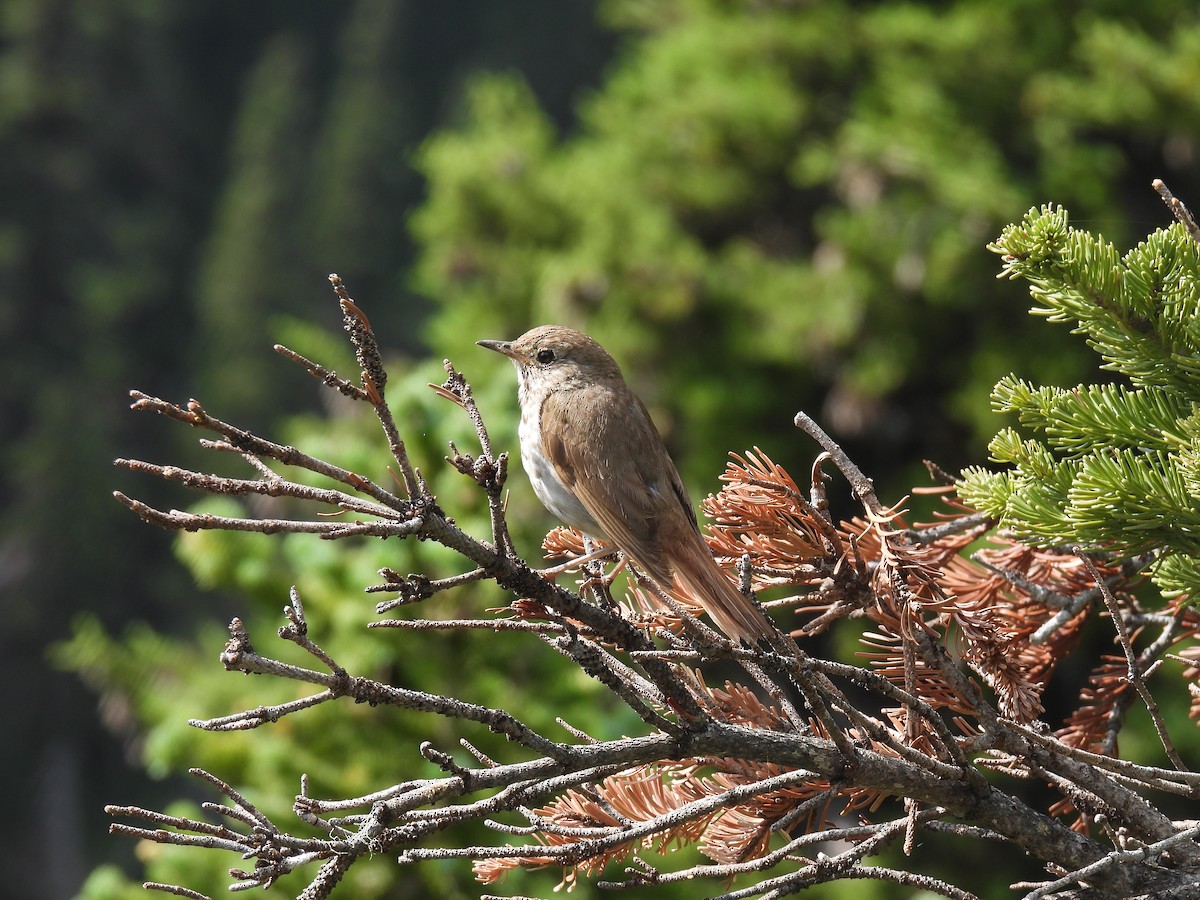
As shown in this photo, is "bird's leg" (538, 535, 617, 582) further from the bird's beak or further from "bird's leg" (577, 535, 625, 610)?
the bird's beak

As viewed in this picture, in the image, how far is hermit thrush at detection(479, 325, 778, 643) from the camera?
1609 millimetres

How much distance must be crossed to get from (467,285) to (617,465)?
633 cm

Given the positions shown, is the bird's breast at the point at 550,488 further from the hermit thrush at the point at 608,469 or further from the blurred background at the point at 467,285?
the blurred background at the point at 467,285

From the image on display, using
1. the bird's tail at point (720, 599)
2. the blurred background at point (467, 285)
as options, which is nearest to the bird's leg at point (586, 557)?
the bird's tail at point (720, 599)

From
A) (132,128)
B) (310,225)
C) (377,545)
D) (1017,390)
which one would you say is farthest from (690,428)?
(132,128)

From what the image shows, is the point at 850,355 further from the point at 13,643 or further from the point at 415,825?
the point at 13,643

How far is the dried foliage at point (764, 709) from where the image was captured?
0.98m

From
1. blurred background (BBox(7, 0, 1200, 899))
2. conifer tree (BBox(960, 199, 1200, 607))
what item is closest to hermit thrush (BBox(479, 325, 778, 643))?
conifer tree (BBox(960, 199, 1200, 607))

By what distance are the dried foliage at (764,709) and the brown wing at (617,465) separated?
144 mm

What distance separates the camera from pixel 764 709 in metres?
1.41

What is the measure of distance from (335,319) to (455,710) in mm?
18246

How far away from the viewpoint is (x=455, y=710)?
103 cm

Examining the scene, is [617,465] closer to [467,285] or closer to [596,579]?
[596,579]

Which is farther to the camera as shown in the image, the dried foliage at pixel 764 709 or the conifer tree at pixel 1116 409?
the conifer tree at pixel 1116 409
